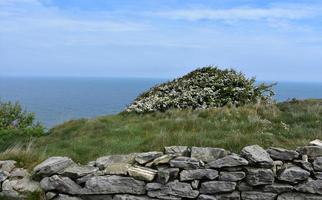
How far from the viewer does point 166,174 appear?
965cm

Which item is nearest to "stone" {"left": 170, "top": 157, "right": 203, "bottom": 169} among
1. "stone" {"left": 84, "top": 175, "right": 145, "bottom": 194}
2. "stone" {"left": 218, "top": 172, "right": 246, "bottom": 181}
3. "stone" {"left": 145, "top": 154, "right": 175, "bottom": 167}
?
"stone" {"left": 145, "top": 154, "right": 175, "bottom": 167}

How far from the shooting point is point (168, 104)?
18.6 m

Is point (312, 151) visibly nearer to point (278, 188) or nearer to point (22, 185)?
point (278, 188)

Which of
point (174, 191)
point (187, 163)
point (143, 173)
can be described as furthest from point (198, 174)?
point (143, 173)

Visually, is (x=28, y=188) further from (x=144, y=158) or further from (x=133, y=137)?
(x=133, y=137)

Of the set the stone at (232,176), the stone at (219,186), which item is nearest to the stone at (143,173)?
the stone at (219,186)

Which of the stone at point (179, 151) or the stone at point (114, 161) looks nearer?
the stone at point (179, 151)

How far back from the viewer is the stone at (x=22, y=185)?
33.2 feet

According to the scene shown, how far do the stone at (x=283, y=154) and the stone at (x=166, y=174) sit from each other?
6.12ft

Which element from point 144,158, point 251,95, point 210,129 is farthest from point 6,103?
point 144,158

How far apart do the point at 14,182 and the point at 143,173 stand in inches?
107

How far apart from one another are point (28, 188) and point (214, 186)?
3.69m

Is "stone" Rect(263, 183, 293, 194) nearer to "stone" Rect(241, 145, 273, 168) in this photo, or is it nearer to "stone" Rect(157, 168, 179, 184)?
"stone" Rect(241, 145, 273, 168)

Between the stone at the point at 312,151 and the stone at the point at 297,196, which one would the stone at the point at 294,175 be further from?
the stone at the point at 312,151
